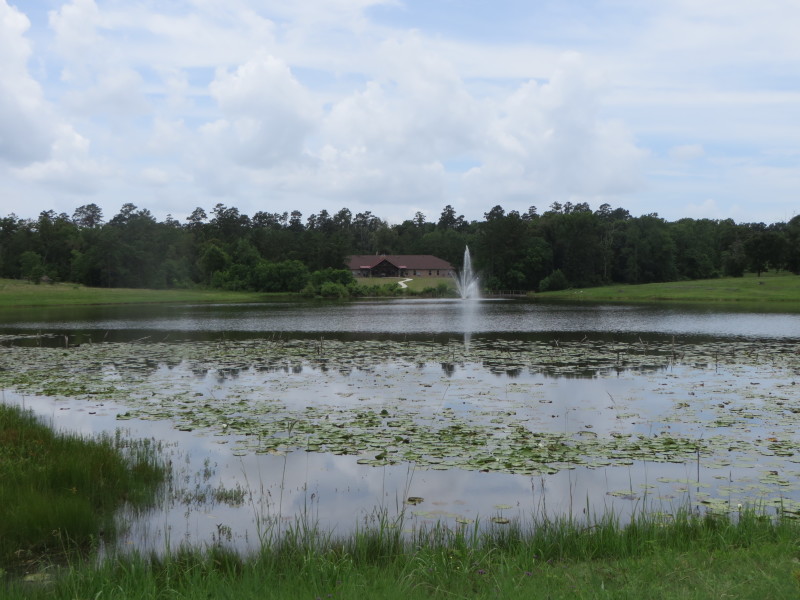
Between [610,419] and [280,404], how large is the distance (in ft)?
27.6

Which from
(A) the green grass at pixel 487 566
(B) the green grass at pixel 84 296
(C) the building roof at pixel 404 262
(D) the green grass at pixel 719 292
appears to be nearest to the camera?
(A) the green grass at pixel 487 566

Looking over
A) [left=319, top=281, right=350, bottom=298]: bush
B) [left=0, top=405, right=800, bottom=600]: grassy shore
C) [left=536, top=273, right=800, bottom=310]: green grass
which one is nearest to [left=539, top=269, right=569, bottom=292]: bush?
[left=536, top=273, right=800, bottom=310]: green grass

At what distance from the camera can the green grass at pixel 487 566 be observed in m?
6.28

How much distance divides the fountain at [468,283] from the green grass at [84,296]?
35478 millimetres

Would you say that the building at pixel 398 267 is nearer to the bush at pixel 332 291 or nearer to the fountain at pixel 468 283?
the fountain at pixel 468 283

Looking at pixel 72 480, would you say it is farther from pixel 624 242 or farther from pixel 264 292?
pixel 624 242

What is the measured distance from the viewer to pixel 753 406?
56.1ft

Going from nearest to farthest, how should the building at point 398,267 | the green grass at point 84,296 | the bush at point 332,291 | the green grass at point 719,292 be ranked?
the green grass at point 84,296 → the green grass at point 719,292 → the bush at point 332,291 → the building at point 398,267

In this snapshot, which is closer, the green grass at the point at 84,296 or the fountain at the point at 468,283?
the green grass at the point at 84,296

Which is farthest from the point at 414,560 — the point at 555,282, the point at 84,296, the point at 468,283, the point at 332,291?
the point at 468,283

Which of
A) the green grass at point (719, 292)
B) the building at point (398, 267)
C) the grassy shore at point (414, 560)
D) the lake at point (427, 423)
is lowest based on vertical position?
the lake at point (427, 423)

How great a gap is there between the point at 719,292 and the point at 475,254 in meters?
51.6

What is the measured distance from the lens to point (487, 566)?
737 cm

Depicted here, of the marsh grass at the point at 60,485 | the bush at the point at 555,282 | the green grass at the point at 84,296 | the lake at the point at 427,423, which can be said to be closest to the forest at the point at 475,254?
the bush at the point at 555,282
